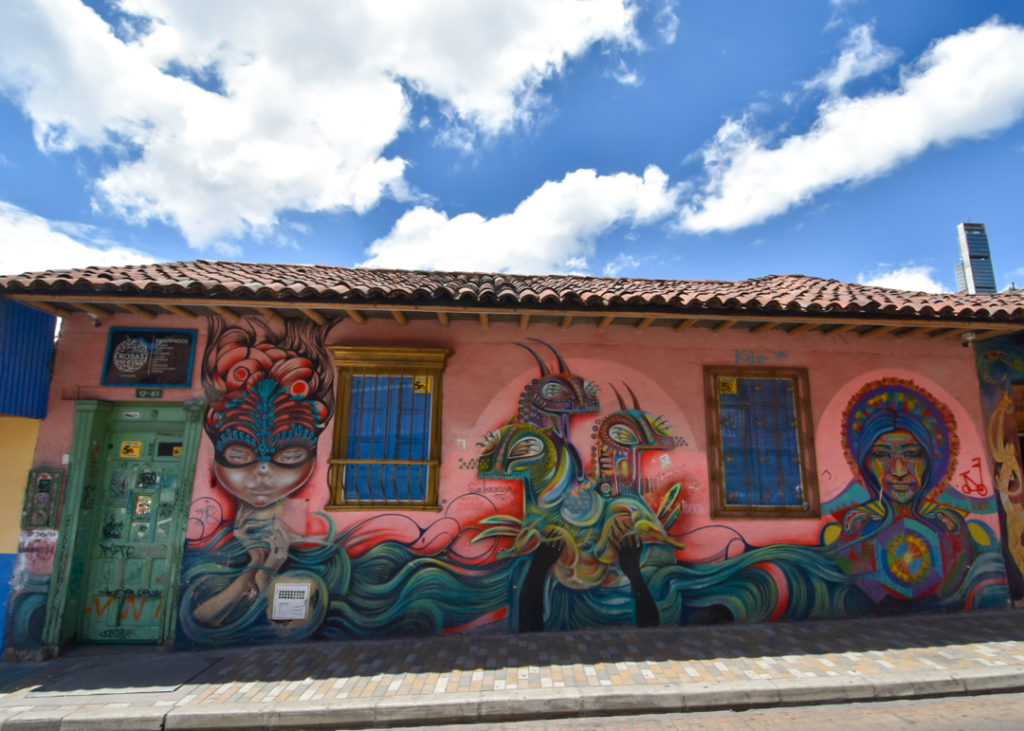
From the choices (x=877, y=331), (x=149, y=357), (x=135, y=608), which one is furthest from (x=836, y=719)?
(x=149, y=357)

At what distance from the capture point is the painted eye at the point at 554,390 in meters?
6.27

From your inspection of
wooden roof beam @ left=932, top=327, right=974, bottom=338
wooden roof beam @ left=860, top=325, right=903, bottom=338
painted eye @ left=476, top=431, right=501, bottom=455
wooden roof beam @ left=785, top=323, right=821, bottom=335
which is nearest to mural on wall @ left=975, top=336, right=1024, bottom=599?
wooden roof beam @ left=932, top=327, right=974, bottom=338

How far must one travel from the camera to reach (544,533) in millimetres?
5984

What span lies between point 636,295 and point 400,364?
9.63ft

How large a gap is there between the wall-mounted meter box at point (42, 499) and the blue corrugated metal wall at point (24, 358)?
68 centimetres

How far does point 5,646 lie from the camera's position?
17.7 ft

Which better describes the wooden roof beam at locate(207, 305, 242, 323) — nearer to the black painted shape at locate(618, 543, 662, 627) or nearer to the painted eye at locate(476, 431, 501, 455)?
the painted eye at locate(476, 431, 501, 455)

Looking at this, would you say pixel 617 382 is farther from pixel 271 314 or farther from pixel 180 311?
pixel 180 311

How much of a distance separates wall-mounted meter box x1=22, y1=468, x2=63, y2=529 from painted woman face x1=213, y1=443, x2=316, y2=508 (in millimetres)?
1660

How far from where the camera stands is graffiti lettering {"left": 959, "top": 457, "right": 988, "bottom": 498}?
21.4ft

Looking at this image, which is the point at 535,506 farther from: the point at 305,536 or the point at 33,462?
the point at 33,462

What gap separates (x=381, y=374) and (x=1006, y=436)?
326 inches

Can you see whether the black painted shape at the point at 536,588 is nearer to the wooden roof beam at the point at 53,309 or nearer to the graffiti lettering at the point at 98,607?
the graffiti lettering at the point at 98,607

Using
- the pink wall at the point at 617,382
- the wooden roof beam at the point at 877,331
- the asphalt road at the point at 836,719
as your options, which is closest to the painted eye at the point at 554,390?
the pink wall at the point at 617,382
